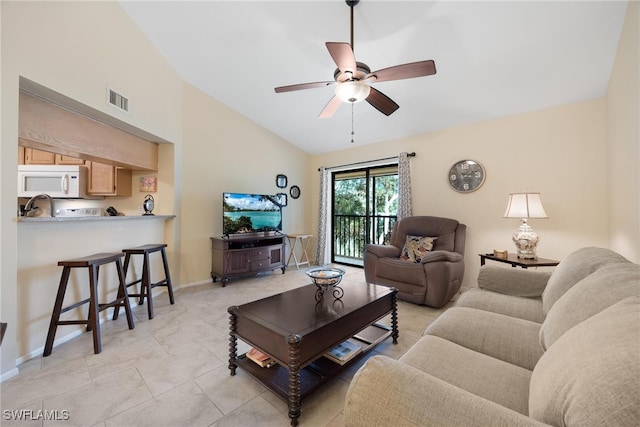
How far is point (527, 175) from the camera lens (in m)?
3.08

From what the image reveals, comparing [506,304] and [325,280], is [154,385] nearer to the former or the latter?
[325,280]

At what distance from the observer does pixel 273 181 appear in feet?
15.6

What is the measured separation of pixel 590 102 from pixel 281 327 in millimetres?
3793

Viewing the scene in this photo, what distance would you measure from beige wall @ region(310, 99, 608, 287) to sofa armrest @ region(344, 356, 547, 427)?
3.13 m

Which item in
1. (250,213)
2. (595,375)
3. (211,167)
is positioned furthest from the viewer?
(250,213)

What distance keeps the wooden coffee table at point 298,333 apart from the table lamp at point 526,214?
69.1 inches

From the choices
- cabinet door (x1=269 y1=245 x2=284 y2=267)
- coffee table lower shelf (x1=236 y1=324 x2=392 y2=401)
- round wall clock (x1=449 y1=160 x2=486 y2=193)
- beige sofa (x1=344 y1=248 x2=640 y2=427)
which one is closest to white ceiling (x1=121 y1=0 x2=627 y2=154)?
round wall clock (x1=449 y1=160 x2=486 y2=193)

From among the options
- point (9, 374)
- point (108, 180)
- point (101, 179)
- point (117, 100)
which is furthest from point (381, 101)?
point (101, 179)

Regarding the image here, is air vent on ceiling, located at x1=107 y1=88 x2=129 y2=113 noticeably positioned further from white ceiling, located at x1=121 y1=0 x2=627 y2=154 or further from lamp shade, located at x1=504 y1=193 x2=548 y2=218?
lamp shade, located at x1=504 y1=193 x2=548 y2=218

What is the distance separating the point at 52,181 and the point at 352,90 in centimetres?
412

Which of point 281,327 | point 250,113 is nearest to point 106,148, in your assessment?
point 250,113

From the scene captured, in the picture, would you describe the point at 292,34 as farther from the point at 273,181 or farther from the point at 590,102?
the point at 590,102

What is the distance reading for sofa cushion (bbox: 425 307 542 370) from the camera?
1221 millimetres

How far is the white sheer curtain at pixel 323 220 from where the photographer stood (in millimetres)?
5086
